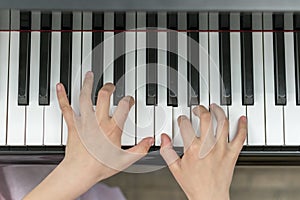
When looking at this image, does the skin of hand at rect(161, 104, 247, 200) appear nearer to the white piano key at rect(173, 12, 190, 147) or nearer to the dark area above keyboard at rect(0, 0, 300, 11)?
the white piano key at rect(173, 12, 190, 147)

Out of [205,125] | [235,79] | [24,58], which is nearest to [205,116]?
[205,125]

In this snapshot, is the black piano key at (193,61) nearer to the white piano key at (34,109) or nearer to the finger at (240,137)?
the finger at (240,137)

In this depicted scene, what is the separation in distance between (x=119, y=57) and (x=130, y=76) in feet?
0.13

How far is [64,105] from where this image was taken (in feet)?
3.34

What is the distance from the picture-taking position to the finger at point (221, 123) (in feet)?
3.35

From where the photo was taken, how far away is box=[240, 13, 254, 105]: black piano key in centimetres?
109

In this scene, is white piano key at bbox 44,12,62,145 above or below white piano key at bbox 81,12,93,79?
below

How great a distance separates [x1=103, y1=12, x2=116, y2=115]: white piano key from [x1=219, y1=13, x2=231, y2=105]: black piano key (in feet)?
0.64

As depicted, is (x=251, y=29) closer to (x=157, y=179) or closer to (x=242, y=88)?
(x=242, y=88)

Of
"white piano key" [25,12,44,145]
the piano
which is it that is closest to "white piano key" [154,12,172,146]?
the piano

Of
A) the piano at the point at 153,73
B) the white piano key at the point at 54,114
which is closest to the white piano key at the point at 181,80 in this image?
the piano at the point at 153,73

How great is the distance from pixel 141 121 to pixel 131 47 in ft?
0.44

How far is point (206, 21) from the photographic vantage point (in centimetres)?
110

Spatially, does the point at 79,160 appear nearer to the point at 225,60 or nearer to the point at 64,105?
the point at 64,105
